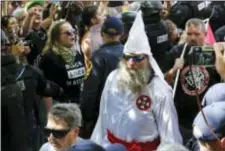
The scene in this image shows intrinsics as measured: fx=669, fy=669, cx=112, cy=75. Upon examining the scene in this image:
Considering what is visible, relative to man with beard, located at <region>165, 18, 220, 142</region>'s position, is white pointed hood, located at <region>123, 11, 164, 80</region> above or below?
above

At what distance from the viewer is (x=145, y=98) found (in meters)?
4.72

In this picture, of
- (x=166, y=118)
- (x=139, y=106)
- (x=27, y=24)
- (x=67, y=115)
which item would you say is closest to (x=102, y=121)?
Answer: (x=139, y=106)

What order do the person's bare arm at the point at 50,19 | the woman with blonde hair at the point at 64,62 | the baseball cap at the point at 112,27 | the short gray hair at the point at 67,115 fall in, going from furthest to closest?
1. the person's bare arm at the point at 50,19
2. the woman with blonde hair at the point at 64,62
3. the baseball cap at the point at 112,27
4. the short gray hair at the point at 67,115

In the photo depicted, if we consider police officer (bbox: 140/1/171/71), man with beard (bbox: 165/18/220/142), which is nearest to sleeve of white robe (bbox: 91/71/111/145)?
man with beard (bbox: 165/18/220/142)

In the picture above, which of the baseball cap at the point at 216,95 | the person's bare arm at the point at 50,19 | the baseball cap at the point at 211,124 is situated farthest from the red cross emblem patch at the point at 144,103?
the person's bare arm at the point at 50,19

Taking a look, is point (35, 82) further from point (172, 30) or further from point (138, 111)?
point (172, 30)

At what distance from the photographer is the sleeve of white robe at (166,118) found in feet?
A: 15.3

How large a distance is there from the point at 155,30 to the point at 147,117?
174 centimetres

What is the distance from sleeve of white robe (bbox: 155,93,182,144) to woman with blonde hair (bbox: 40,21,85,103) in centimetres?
155

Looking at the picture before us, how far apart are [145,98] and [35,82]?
119cm

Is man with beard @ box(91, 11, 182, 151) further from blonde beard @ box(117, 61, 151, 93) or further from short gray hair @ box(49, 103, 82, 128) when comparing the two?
short gray hair @ box(49, 103, 82, 128)

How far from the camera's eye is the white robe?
15.4 ft

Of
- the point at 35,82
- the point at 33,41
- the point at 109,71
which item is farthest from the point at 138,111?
the point at 33,41

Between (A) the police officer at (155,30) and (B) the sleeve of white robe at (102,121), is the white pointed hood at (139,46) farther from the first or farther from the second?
(A) the police officer at (155,30)
